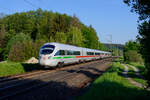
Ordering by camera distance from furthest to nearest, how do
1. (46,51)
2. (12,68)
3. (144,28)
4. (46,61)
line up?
1. (46,51)
2. (46,61)
3. (12,68)
4. (144,28)

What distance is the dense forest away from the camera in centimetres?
3953

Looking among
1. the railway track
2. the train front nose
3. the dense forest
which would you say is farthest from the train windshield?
the dense forest

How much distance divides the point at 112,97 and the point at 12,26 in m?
68.2

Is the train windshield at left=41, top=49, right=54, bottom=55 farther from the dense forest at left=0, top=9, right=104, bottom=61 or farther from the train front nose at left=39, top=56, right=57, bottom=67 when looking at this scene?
the dense forest at left=0, top=9, right=104, bottom=61

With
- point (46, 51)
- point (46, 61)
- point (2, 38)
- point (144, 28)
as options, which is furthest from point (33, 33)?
point (144, 28)

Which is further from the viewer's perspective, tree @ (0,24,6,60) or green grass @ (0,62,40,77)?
tree @ (0,24,6,60)

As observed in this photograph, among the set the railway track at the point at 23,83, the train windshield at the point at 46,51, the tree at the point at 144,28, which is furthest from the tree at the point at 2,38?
the tree at the point at 144,28

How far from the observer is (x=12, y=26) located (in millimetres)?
68625

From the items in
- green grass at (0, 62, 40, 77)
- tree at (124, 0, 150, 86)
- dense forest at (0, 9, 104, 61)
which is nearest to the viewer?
tree at (124, 0, 150, 86)

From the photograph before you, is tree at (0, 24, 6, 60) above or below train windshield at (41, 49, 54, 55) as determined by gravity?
above

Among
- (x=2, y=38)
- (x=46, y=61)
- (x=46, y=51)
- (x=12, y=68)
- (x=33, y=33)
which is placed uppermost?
(x=33, y=33)

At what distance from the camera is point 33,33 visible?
7188 centimetres

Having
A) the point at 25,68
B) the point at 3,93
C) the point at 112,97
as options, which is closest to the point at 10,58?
the point at 25,68

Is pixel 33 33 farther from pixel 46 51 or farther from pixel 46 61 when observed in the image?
pixel 46 61
